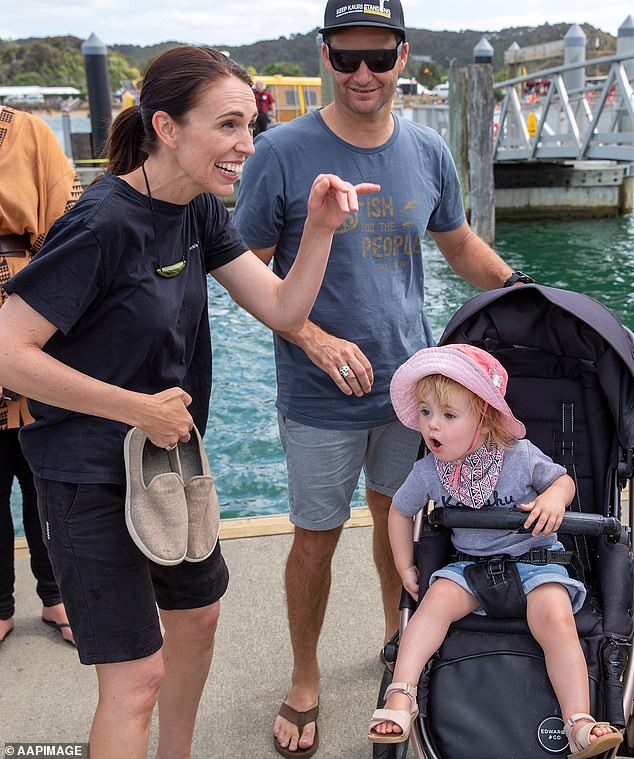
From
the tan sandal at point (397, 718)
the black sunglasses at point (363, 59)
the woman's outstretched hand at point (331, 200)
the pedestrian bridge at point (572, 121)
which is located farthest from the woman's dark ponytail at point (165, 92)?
the pedestrian bridge at point (572, 121)

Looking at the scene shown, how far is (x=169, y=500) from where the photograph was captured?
2.10 metres

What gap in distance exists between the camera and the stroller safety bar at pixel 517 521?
2266 millimetres

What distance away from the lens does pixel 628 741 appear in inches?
94.0

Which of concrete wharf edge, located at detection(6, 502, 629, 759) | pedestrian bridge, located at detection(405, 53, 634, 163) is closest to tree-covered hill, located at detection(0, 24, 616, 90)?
pedestrian bridge, located at detection(405, 53, 634, 163)

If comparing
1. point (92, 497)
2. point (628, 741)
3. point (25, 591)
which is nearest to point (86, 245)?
point (92, 497)

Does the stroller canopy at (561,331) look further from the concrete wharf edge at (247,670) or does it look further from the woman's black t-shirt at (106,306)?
the concrete wharf edge at (247,670)

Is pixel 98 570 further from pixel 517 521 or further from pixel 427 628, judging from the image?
pixel 517 521

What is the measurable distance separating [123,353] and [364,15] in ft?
4.37

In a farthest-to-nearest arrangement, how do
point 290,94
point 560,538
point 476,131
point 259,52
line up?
point 259,52
point 290,94
point 476,131
point 560,538

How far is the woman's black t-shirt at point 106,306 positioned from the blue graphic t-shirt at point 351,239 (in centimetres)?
64

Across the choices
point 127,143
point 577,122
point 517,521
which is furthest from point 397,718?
point 577,122

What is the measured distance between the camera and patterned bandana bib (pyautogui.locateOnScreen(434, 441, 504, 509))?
2.39 meters

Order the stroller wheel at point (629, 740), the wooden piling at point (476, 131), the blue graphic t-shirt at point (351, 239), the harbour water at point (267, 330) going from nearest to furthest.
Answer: the stroller wheel at point (629, 740) < the blue graphic t-shirt at point (351, 239) < the harbour water at point (267, 330) < the wooden piling at point (476, 131)

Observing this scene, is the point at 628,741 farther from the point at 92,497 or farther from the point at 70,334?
the point at 70,334
